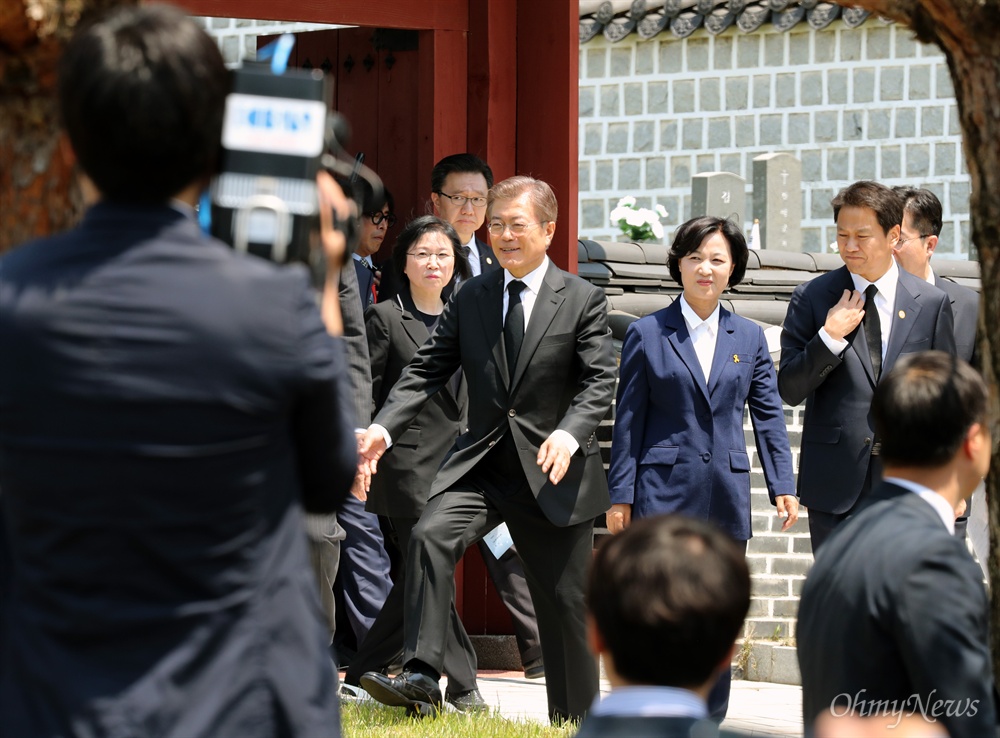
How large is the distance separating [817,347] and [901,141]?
14815 mm

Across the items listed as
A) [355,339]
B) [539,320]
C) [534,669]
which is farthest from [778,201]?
[355,339]

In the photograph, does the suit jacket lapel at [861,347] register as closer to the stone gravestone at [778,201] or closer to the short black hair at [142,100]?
the short black hair at [142,100]

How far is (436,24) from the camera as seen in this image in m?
7.95

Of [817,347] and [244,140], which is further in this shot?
[817,347]

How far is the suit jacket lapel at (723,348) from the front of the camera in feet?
20.4

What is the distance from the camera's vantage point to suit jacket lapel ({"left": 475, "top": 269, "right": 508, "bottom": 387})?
618 cm

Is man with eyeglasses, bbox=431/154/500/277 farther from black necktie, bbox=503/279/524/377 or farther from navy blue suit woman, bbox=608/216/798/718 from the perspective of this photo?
navy blue suit woman, bbox=608/216/798/718

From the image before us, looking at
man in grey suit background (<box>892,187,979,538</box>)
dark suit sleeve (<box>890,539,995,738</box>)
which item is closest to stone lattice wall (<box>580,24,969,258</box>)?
man in grey suit background (<box>892,187,979,538</box>)

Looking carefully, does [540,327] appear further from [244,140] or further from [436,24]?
[244,140]

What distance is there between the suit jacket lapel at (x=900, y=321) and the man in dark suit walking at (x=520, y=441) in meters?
1.02

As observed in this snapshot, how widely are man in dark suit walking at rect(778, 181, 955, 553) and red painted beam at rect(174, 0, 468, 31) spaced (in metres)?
2.48

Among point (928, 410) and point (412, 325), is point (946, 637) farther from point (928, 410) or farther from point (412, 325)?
point (412, 325)

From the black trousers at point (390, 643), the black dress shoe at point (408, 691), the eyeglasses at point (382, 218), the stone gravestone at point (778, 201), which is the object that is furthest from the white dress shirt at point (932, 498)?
the stone gravestone at point (778, 201)

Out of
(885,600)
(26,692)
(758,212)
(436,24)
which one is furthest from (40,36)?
(758,212)
